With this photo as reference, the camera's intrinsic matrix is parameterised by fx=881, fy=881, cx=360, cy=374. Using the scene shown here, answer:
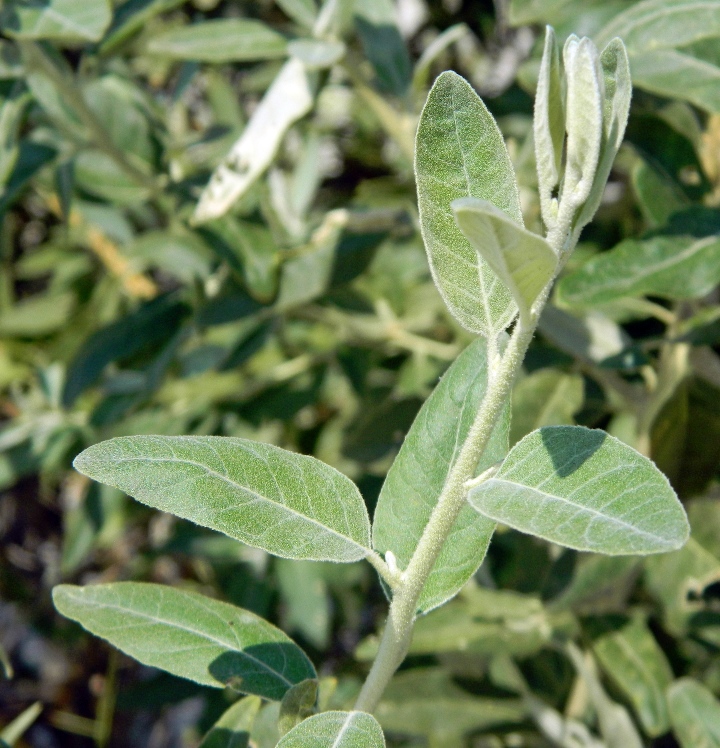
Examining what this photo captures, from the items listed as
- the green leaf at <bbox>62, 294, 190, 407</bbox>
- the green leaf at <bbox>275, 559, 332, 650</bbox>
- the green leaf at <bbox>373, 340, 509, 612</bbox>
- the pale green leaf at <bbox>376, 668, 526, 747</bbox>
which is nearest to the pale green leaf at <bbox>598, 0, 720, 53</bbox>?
the green leaf at <bbox>373, 340, 509, 612</bbox>

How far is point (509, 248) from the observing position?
514 millimetres

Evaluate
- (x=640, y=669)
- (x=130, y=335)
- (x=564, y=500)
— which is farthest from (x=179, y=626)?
(x=130, y=335)

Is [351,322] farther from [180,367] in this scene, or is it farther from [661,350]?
[661,350]

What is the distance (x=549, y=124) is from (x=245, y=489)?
33 cm

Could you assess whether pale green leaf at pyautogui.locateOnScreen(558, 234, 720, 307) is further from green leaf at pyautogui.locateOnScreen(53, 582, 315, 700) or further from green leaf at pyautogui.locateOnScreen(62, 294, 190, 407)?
green leaf at pyautogui.locateOnScreen(62, 294, 190, 407)

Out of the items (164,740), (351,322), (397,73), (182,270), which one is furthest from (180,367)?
(164,740)

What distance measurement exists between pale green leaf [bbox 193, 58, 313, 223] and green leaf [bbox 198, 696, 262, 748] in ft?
2.28

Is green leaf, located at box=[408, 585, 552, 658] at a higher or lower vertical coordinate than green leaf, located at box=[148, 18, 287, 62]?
lower

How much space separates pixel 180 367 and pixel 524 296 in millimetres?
1284

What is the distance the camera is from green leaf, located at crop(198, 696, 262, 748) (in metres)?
0.80

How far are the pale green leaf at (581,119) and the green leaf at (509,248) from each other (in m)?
0.06

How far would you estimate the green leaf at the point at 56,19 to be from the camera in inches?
43.3

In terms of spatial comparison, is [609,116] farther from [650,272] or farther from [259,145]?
[259,145]

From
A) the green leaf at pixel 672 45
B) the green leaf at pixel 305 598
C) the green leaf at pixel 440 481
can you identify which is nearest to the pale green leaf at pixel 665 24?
the green leaf at pixel 672 45
